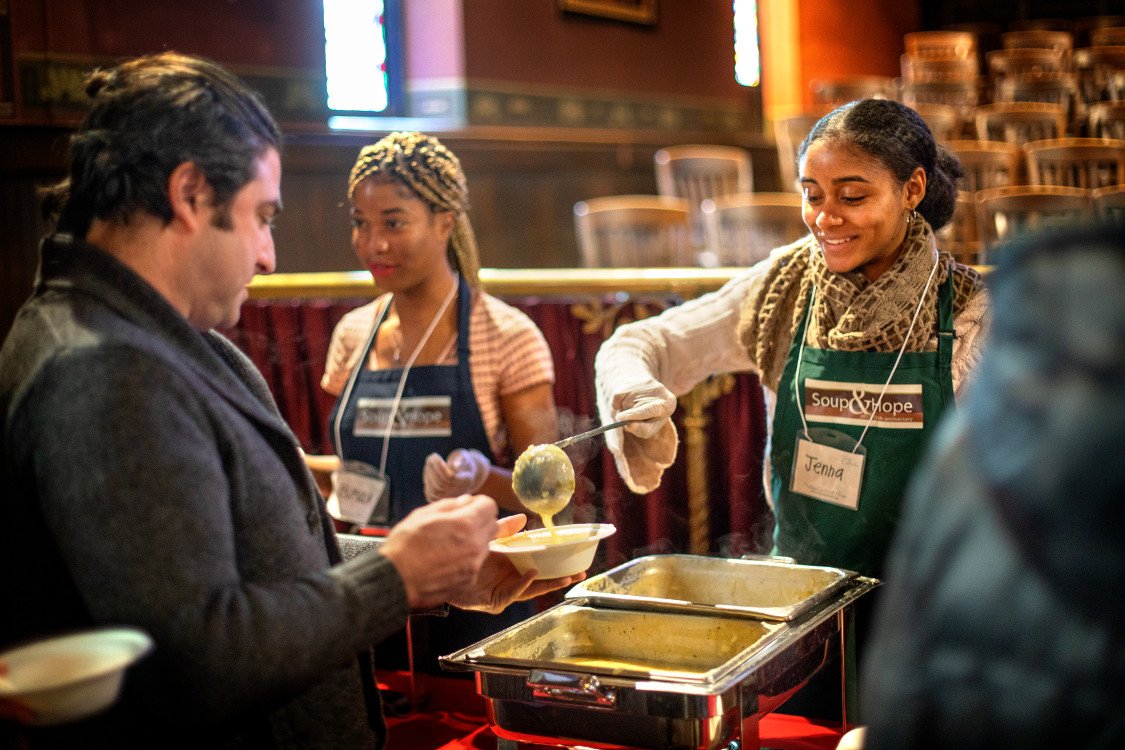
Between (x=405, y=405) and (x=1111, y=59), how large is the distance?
8526mm

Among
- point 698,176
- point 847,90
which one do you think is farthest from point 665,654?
point 847,90

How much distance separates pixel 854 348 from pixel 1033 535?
1224mm

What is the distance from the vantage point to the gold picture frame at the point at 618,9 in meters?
8.20

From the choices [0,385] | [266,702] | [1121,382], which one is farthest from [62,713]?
[1121,382]

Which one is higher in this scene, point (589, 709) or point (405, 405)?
point (405, 405)

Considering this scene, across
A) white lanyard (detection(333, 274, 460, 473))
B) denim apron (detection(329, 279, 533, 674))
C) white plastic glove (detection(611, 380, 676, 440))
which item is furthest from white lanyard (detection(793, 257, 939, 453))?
white lanyard (detection(333, 274, 460, 473))

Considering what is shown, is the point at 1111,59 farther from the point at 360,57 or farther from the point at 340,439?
the point at 340,439

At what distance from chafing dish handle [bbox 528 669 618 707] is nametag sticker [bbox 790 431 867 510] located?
2.39 feet

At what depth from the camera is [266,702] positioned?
1155 millimetres

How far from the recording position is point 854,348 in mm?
1990

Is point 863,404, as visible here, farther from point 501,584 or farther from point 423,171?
point 423,171

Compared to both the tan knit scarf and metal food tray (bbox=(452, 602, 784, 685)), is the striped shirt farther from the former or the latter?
metal food tray (bbox=(452, 602, 784, 685))

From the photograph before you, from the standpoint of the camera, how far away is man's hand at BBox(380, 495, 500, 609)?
126 cm

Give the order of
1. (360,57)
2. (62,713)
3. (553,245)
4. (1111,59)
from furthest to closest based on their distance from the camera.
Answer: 1. (1111,59)
2. (553,245)
3. (360,57)
4. (62,713)
